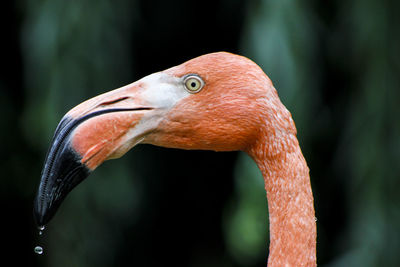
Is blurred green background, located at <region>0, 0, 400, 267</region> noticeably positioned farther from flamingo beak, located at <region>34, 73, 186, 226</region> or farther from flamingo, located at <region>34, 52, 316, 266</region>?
flamingo beak, located at <region>34, 73, 186, 226</region>

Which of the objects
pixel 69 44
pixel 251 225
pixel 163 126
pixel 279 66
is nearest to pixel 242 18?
pixel 279 66

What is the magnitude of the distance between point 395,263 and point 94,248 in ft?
4.86

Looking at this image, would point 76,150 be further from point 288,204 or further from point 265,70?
point 265,70

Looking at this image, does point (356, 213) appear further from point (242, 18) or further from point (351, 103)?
point (242, 18)

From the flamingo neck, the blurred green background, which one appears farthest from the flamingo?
the blurred green background

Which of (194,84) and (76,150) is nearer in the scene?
(76,150)

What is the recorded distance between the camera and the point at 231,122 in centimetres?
126

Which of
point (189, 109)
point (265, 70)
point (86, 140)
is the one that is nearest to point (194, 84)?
point (189, 109)

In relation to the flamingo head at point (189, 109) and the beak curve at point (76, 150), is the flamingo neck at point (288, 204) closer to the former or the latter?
the flamingo head at point (189, 109)

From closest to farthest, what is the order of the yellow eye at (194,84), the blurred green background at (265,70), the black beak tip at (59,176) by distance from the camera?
1. the black beak tip at (59,176)
2. the yellow eye at (194,84)
3. the blurred green background at (265,70)

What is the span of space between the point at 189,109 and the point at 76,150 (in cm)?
30

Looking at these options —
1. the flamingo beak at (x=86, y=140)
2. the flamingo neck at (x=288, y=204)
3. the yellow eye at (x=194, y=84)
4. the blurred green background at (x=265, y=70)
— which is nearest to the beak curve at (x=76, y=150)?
the flamingo beak at (x=86, y=140)

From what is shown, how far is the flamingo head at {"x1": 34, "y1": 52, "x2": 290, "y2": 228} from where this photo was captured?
1.17 metres

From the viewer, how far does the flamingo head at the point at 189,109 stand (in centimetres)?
117
